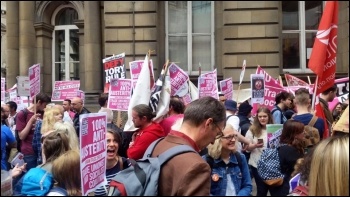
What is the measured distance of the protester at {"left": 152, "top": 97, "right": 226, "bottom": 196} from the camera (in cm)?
278

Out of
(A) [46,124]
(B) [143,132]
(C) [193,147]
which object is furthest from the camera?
(A) [46,124]

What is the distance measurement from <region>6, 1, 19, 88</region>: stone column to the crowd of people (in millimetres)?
9436

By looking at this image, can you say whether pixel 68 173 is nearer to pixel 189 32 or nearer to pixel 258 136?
pixel 258 136

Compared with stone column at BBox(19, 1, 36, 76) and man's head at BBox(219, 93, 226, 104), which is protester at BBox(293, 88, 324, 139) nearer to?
man's head at BBox(219, 93, 226, 104)

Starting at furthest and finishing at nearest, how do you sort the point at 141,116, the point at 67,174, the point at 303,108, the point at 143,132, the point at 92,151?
the point at 303,108
the point at 141,116
the point at 143,132
the point at 92,151
the point at 67,174

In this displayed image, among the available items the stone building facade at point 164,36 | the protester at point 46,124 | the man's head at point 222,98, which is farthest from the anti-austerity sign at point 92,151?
the stone building facade at point 164,36

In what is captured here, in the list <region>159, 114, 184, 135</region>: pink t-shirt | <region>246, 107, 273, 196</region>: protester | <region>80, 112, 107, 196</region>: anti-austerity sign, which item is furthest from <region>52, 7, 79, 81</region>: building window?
<region>80, 112, 107, 196</region>: anti-austerity sign

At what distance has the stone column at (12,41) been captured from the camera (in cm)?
1923

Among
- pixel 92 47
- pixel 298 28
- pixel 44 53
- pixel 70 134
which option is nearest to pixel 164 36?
pixel 92 47

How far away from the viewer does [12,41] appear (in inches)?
762

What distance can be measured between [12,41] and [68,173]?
16.5m

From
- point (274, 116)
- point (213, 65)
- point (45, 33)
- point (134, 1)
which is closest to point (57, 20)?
point (45, 33)

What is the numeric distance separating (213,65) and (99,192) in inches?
494

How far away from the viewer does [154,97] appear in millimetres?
7469
